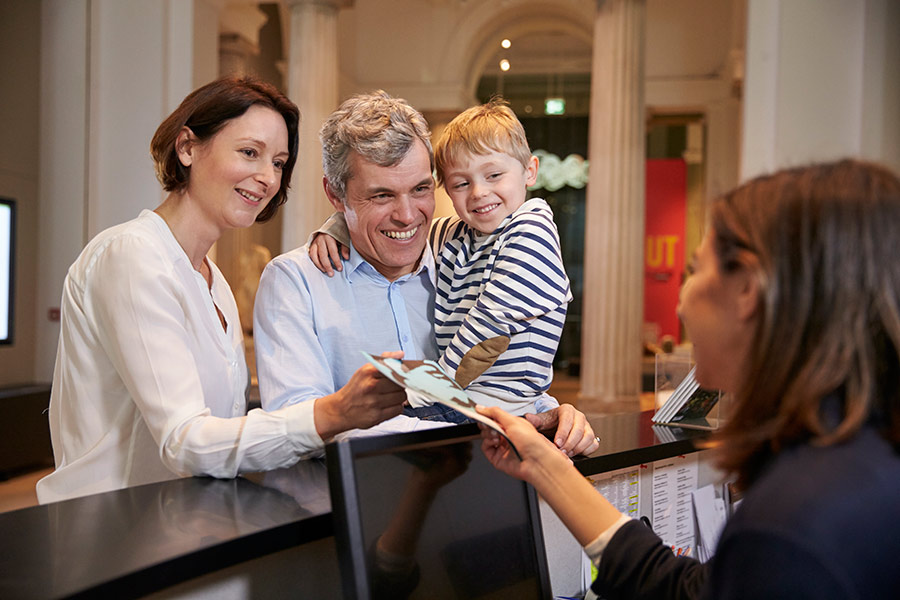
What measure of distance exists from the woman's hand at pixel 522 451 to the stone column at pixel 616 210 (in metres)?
7.86

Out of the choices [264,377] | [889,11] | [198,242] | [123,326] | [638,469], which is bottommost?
[638,469]

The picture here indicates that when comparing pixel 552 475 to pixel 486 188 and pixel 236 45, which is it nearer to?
pixel 486 188

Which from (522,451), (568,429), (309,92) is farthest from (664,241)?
(522,451)

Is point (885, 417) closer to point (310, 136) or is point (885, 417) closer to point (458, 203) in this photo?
point (458, 203)

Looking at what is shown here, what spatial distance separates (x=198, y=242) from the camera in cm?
192

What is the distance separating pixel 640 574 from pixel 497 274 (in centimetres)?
96

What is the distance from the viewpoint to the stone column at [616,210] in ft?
29.7

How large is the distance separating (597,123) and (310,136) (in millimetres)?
3340

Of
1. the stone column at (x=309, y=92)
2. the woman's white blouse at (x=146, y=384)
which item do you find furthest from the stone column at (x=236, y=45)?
the woman's white blouse at (x=146, y=384)

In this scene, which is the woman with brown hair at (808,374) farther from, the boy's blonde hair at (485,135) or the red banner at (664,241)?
the red banner at (664,241)

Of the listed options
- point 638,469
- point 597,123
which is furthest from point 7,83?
point 638,469

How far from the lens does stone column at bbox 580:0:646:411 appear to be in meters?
9.04

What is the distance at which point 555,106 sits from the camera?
47.4 feet

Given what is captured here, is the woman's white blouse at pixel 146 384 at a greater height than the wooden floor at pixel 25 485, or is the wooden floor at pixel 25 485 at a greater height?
the woman's white blouse at pixel 146 384
